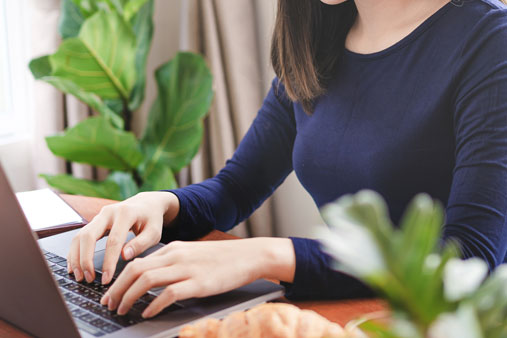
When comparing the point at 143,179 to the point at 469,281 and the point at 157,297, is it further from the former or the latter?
the point at 469,281

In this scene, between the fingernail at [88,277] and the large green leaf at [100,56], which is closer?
the fingernail at [88,277]

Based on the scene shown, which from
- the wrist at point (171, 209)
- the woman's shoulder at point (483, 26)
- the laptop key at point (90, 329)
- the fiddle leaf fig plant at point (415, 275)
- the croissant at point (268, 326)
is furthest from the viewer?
the wrist at point (171, 209)

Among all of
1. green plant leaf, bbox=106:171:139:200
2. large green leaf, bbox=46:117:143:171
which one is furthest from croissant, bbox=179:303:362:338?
green plant leaf, bbox=106:171:139:200

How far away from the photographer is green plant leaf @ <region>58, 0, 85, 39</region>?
186cm

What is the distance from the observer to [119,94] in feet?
6.18

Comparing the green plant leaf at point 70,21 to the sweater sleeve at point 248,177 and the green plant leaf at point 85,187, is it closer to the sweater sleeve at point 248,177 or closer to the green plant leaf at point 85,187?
the green plant leaf at point 85,187

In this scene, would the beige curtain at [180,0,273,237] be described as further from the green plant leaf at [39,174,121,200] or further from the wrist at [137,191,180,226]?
the wrist at [137,191,180,226]

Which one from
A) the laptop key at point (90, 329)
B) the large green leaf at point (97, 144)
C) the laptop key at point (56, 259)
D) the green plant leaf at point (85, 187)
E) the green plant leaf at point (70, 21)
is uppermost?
the green plant leaf at point (70, 21)

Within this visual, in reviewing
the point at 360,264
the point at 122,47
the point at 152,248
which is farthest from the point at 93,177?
the point at 360,264

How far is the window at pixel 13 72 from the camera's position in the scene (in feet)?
6.85

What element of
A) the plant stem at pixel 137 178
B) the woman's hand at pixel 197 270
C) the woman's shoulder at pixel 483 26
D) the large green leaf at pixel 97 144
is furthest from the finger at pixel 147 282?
the plant stem at pixel 137 178

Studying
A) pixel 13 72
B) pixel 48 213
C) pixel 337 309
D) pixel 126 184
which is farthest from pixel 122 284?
pixel 13 72

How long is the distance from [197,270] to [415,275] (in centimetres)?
42

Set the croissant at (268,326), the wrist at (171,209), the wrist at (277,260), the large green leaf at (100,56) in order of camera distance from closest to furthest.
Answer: the croissant at (268,326) < the wrist at (277,260) < the wrist at (171,209) < the large green leaf at (100,56)
